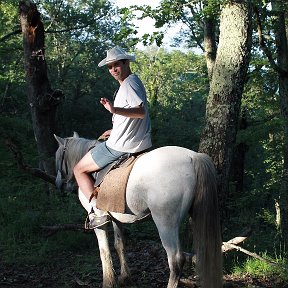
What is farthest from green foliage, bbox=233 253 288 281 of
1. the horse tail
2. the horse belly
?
the horse belly

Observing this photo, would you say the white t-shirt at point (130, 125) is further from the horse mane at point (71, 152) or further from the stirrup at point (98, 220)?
the stirrup at point (98, 220)

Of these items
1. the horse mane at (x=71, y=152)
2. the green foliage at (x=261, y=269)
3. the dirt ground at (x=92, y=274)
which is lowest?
the dirt ground at (x=92, y=274)

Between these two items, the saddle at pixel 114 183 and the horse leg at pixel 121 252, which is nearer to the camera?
the saddle at pixel 114 183

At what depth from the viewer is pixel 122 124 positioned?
4930 mm

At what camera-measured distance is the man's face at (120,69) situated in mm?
4930

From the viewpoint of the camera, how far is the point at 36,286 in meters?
5.84

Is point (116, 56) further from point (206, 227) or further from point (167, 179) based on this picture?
point (206, 227)

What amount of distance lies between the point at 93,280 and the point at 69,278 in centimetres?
35

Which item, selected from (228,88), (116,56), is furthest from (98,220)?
(228,88)

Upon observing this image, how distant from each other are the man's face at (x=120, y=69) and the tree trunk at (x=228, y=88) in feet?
5.66

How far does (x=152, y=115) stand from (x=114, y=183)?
24.8 m

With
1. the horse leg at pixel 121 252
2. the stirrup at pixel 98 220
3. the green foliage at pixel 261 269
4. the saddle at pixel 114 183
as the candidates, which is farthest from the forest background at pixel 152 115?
the saddle at pixel 114 183

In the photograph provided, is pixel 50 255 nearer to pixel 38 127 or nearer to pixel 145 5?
pixel 38 127

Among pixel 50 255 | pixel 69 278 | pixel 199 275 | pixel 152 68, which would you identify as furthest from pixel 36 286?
pixel 152 68
